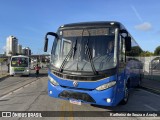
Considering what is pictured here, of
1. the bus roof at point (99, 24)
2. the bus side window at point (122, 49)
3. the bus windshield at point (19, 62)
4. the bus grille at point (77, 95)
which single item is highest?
the bus roof at point (99, 24)

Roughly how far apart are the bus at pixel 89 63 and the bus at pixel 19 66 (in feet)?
89.5

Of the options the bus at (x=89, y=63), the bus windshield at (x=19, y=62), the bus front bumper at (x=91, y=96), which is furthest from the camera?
the bus windshield at (x=19, y=62)

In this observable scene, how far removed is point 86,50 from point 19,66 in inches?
1126

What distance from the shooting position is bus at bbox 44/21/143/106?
9.85 metres

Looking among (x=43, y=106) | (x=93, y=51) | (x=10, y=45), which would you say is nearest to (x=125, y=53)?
(x=93, y=51)

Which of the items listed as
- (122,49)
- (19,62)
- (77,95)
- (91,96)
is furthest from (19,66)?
(91,96)

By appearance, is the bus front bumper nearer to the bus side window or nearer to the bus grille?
the bus grille

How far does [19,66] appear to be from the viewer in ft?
124

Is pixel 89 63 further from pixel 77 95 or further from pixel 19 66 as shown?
pixel 19 66

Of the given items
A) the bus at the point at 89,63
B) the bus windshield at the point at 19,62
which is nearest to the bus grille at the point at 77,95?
the bus at the point at 89,63

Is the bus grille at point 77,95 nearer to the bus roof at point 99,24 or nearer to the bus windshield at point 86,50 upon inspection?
the bus windshield at point 86,50

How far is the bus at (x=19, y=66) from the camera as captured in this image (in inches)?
1484

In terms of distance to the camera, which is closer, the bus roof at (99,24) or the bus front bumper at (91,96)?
the bus front bumper at (91,96)

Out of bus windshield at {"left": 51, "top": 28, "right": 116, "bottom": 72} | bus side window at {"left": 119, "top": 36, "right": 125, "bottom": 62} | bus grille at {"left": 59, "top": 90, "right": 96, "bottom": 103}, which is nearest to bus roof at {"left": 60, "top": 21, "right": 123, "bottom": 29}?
bus windshield at {"left": 51, "top": 28, "right": 116, "bottom": 72}
